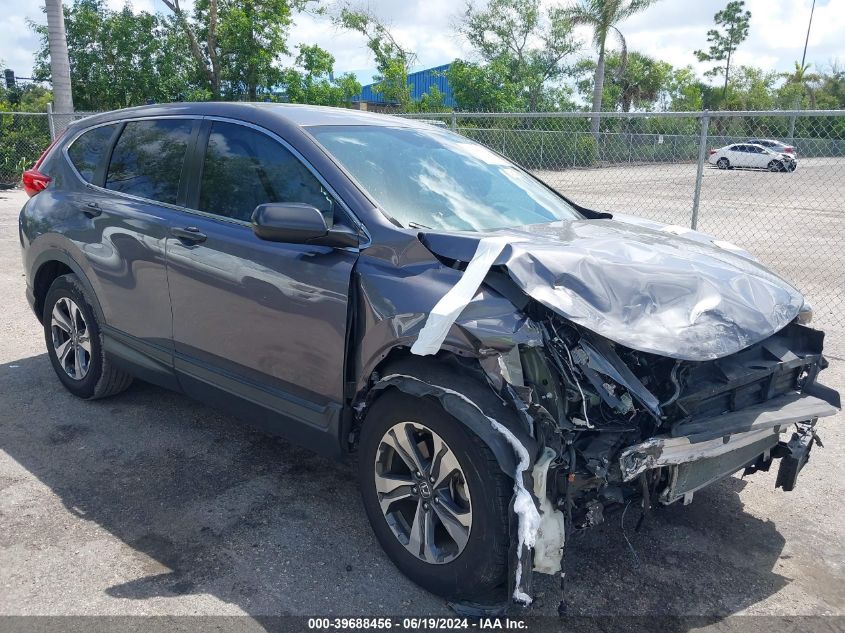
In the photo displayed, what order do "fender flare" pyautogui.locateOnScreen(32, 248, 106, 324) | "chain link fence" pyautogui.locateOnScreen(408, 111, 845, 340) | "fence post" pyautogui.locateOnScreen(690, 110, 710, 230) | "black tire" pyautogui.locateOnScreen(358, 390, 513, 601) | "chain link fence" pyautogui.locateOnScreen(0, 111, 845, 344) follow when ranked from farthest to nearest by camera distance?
"chain link fence" pyautogui.locateOnScreen(408, 111, 845, 340) → "chain link fence" pyautogui.locateOnScreen(0, 111, 845, 344) → "fence post" pyautogui.locateOnScreen(690, 110, 710, 230) → "fender flare" pyautogui.locateOnScreen(32, 248, 106, 324) → "black tire" pyautogui.locateOnScreen(358, 390, 513, 601)

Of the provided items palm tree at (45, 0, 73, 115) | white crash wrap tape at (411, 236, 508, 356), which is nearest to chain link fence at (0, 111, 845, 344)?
palm tree at (45, 0, 73, 115)

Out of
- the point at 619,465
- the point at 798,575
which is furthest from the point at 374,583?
the point at 798,575

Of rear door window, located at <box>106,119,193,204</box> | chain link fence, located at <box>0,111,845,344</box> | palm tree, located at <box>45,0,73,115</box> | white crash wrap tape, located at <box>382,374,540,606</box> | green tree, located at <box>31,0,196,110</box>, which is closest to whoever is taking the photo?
white crash wrap tape, located at <box>382,374,540,606</box>

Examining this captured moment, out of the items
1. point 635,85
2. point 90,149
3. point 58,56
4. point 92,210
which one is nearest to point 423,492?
point 92,210

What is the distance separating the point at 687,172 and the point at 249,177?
416 inches

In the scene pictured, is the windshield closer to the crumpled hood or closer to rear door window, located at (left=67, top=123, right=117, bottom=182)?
the crumpled hood

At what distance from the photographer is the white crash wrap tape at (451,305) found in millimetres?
2646

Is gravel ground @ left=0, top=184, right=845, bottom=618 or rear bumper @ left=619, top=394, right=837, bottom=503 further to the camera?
gravel ground @ left=0, top=184, right=845, bottom=618

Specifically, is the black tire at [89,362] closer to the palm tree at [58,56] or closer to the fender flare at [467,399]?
the fender flare at [467,399]

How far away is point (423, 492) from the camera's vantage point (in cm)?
293

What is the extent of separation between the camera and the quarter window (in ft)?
11.2

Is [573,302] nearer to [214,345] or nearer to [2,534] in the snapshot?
[214,345]

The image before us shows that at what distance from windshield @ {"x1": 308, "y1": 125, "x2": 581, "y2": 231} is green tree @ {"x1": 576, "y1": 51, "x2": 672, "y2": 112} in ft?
129

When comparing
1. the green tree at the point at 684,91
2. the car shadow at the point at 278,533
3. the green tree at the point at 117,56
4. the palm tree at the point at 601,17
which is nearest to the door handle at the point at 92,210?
the car shadow at the point at 278,533
